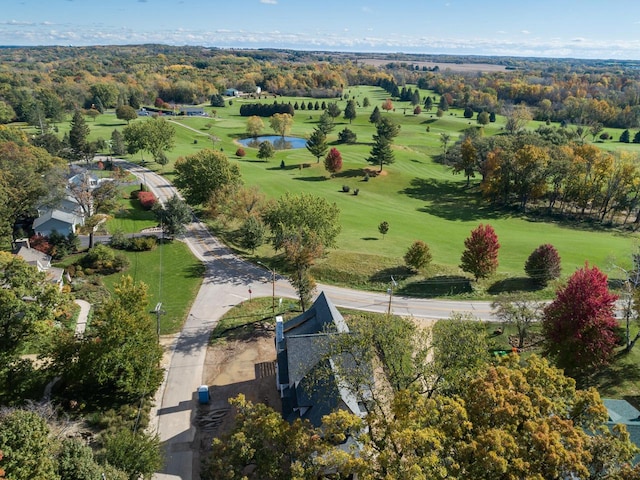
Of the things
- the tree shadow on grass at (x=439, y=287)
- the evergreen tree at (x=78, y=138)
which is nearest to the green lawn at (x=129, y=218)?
the evergreen tree at (x=78, y=138)

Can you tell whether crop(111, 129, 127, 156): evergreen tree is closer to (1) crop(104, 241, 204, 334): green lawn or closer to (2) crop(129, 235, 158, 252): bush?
(1) crop(104, 241, 204, 334): green lawn

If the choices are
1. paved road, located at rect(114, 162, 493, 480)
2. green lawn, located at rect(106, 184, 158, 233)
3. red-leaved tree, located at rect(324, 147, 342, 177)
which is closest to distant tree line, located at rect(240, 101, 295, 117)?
red-leaved tree, located at rect(324, 147, 342, 177)

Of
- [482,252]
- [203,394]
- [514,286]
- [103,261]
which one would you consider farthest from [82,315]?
[514,286]

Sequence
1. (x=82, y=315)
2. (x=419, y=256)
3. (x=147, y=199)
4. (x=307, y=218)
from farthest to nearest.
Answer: (x=147, y=199), (x=307, y=218), (x=419, y=256), (x=82, y=315)

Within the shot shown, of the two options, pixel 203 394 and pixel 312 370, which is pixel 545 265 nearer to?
pixel 312 370

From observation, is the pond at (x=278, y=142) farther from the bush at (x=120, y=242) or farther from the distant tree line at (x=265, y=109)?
the bush at (x=120, y=242)
